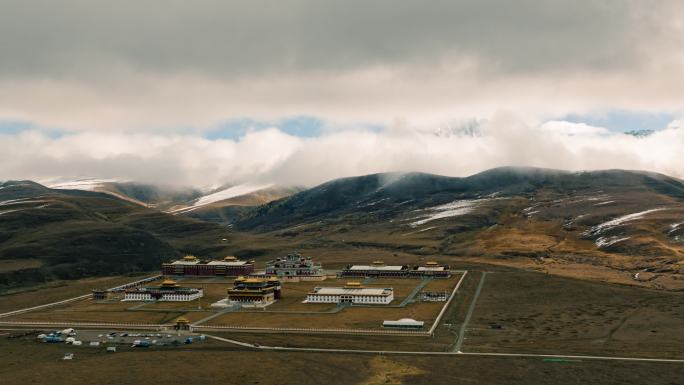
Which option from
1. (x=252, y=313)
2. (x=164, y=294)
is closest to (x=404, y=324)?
(x=252, y=313)

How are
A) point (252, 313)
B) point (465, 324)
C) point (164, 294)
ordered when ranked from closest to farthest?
point (465, 324)
point (252, 313)
point (164, 294)

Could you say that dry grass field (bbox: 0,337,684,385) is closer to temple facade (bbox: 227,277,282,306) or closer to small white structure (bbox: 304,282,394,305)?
temple facade (bbox: 227,277,282,306)

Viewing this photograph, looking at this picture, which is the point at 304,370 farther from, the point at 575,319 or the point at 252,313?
the point at 575,319

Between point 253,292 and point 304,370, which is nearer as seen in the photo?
point 304,370

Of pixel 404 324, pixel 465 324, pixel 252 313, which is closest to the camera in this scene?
pixel 404 324

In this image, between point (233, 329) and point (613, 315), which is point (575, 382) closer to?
point (613, 315)

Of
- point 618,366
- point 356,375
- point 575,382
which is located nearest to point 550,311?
point 618,366

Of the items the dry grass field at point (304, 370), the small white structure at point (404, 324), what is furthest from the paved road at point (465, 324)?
the dry grass field at point (304, 370)

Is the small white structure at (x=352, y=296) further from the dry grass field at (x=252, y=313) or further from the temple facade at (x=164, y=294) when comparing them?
the temple facade at (x=164, y=294)

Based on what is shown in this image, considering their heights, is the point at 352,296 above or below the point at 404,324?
above
